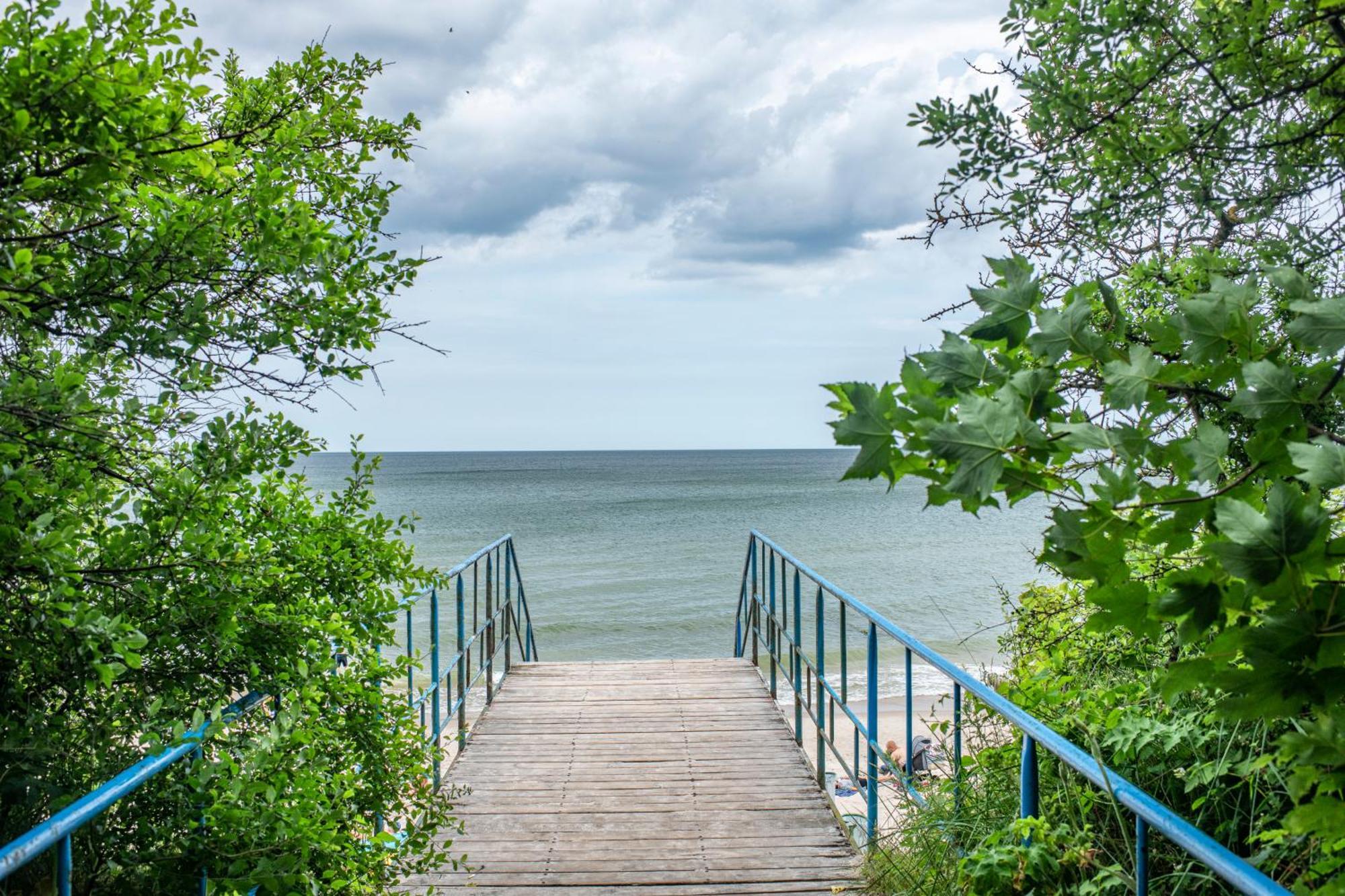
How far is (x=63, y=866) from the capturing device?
1.75m

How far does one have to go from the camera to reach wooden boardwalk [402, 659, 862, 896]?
155 inches

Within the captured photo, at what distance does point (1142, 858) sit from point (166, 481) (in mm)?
2385

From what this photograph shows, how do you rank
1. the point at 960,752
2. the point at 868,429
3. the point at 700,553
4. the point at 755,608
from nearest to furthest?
the point at 868,429, the point at 960,752, the point at 755,608, the point at 700,553

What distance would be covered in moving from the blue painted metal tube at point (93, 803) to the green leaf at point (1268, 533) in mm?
1850

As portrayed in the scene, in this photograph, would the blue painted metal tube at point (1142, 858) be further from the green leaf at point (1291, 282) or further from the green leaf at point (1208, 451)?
the green leaf at point (1291, 282)

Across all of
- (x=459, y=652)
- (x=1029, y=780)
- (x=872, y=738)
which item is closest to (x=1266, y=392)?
(x=1029, y=780)

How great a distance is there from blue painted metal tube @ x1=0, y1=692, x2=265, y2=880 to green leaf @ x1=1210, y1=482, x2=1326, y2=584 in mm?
1850

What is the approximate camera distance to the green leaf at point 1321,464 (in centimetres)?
91

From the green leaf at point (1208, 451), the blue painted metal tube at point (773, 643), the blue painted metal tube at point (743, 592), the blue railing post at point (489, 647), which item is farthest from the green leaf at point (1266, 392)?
the blue painted metal tube at point (743, 592)

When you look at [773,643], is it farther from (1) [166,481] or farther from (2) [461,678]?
(1) [166,481]

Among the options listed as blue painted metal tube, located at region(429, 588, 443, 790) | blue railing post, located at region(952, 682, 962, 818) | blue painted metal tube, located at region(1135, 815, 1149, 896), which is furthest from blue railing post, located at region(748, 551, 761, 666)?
blue painted metal tube, located at region(1135, 815, 1149, 896)

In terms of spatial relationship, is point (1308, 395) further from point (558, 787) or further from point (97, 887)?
point (558, 787)

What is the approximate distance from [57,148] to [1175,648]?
11.6 ft

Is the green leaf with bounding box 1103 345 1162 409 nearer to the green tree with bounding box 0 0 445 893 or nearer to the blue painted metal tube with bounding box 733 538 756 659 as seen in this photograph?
the green tree with bounding box 0 0 445 893
